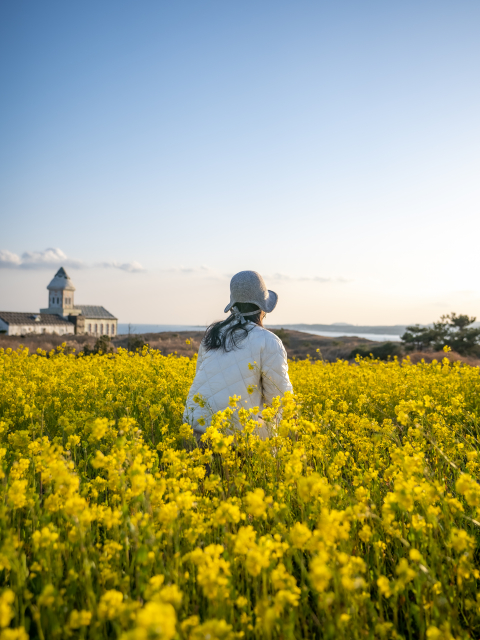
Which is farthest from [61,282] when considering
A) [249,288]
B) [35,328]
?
[249,288]

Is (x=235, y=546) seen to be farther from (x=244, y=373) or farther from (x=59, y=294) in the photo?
(x=59, y=294)

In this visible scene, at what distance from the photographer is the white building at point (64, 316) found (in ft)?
194

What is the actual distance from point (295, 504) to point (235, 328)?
59.0 inches

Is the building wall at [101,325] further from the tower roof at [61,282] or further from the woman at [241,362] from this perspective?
the woman at [241,362]

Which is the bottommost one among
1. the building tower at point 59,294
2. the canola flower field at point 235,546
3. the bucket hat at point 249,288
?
the canola flower field at point 235,546

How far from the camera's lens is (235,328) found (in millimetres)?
3637

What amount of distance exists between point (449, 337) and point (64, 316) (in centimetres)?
6532

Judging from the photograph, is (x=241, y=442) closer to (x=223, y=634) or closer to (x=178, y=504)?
(x=178, y=504)

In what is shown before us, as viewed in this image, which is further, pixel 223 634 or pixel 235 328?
pixel 235 328

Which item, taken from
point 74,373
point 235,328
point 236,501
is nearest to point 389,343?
point 74,373

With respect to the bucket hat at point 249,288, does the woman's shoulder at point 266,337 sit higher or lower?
lower

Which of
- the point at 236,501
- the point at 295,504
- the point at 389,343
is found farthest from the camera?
the point at 389,343

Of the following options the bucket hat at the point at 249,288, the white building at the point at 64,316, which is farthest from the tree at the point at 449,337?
the white building at the point at 64,316

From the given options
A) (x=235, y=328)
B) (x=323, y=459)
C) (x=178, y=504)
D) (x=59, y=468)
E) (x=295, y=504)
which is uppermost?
(x=235, y=328)
